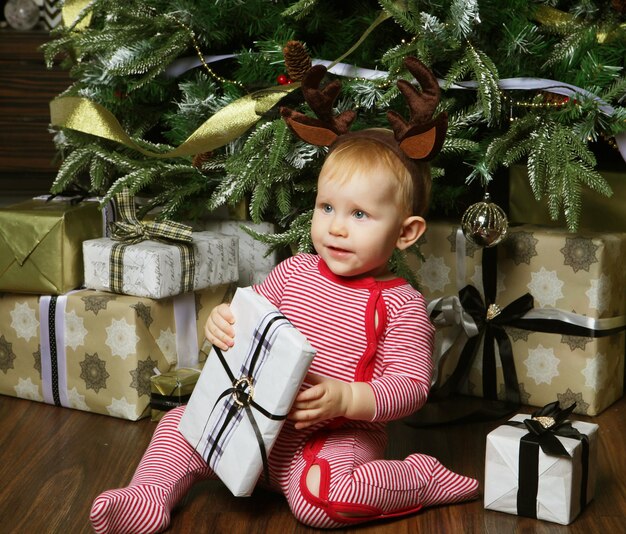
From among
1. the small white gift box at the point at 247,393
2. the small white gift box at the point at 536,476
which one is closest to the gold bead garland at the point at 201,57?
the small white gift box at the point at 247,393

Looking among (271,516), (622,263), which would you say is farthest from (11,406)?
(622,263)

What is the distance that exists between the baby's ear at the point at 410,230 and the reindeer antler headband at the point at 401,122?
75 mm

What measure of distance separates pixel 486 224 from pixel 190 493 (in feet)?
2.01

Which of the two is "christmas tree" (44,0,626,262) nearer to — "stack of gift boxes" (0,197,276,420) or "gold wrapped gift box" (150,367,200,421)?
"stack of gift boxes" (0,197,276,420)

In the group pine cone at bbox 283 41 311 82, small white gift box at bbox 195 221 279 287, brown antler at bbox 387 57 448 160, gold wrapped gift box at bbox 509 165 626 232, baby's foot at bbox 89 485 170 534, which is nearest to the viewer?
baby's foot at bbox 89 485 170 534

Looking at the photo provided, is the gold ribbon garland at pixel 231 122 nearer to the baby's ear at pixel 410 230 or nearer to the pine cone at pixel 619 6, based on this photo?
the baby's ear at pixel 410 230

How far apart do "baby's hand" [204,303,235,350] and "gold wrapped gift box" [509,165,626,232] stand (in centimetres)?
69

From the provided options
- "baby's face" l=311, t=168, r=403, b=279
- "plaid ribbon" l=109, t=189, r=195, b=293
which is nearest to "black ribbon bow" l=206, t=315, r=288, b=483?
"baby's face" l=311, t=168, r=403, b=279

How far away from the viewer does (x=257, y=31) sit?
1575 millimetres

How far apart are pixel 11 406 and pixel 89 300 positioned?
262 mm

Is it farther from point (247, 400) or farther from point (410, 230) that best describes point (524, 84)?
point (247, 400)

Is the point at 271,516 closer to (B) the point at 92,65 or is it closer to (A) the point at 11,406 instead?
(A) the point at 11,406

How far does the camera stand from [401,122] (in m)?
1.14

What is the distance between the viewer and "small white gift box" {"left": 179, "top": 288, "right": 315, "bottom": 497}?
101 cm
